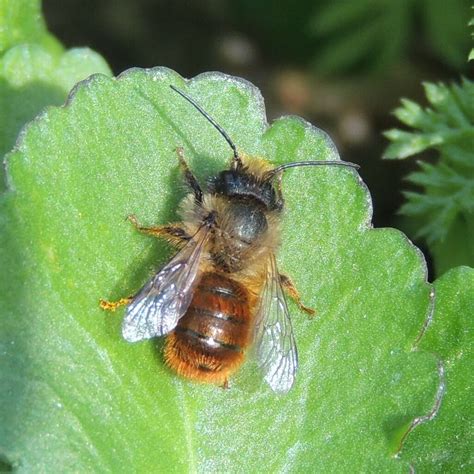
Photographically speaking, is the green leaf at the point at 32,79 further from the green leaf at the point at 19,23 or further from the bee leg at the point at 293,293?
the bee leg at the point at 293,293

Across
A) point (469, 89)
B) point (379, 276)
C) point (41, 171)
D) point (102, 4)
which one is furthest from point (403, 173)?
point (41, 171)

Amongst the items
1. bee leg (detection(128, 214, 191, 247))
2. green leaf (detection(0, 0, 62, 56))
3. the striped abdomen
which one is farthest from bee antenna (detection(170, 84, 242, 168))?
green leaf (detection(0, 0, 62, 56))

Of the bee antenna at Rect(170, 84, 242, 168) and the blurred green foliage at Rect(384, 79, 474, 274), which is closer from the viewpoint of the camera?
the bee antenna at Rect(170, 84, 242, 168)

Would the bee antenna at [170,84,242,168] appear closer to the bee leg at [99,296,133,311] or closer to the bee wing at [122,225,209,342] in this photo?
the bee wing at [122,225,209,342]

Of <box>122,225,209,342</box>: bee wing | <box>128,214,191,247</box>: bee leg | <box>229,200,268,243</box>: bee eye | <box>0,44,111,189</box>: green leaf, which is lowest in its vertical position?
<box>0,44,111,189</box>: green leaf

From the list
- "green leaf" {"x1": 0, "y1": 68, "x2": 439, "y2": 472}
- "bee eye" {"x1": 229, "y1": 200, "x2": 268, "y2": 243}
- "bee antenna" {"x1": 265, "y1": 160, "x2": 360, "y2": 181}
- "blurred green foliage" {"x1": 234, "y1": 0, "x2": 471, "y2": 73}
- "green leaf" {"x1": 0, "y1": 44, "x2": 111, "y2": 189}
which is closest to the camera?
"green leaf" {"x1": 0, "y1": 68, "x2": 439, "y2": 472}

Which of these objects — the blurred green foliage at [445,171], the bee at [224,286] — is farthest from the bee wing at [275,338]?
the blurred green foliage at [445,171]
